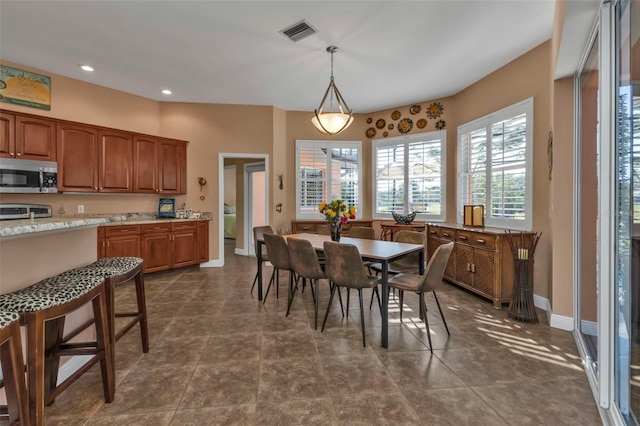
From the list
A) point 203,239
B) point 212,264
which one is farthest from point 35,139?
point 212,264

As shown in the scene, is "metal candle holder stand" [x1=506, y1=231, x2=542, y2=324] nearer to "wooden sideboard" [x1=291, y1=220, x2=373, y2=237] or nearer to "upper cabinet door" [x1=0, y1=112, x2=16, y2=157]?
"wooden sideboard" [x1=291, y1=220, x2=373, y2=237]

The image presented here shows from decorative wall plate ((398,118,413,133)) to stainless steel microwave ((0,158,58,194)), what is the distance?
534 centimetres

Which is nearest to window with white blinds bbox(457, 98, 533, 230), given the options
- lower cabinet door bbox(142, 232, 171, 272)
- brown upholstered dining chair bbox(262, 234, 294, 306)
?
brown upholstered dining chair bbox(262, 234, 294, 306)

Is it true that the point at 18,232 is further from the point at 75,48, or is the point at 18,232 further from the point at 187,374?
the point at 75,48

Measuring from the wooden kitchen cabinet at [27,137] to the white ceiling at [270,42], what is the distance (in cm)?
80

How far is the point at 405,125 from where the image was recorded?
5395 mm

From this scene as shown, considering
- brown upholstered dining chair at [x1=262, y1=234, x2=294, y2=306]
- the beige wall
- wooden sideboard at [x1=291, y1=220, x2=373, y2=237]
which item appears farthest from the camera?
wooden sideboard at [x1=291, y1=220, x2=373, y2=237]

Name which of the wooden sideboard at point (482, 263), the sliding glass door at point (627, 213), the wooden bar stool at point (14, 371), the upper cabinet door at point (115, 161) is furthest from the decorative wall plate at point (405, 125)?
the wooden bar stool at point (14, 371)

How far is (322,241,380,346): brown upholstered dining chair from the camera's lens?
8.09ft

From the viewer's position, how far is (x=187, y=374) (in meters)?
2.06

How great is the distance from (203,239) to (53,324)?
355 cm

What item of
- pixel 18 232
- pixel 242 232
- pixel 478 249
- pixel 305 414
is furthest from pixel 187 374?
pixel 242 232

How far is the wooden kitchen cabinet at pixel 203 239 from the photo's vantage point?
5.19 meters

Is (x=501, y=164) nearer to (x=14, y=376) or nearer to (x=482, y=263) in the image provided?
(x=482, y=263)
